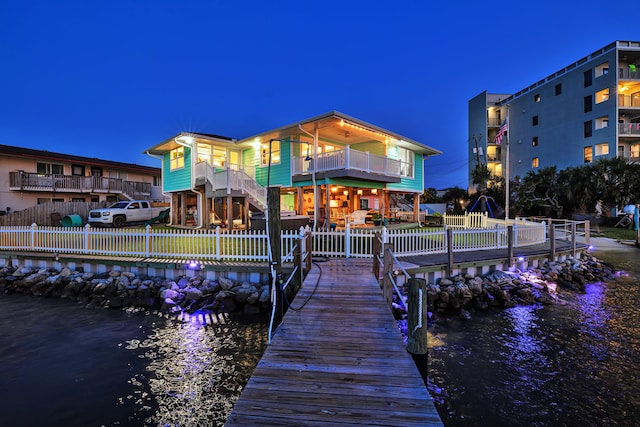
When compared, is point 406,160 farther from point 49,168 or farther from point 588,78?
point 49,168

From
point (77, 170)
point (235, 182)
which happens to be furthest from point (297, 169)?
point (77, 170)

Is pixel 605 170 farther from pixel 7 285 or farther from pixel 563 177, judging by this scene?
pixel 7 285

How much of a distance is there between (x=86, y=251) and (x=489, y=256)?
15.4m

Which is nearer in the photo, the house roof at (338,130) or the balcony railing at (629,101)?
the house roof at (338,130)

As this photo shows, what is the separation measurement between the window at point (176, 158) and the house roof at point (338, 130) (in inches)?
185

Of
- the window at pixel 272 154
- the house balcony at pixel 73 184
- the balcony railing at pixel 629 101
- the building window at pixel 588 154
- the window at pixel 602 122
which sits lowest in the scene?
the house balcony at pixel 73 184

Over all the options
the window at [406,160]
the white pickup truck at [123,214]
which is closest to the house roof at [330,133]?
the window at [406,160]

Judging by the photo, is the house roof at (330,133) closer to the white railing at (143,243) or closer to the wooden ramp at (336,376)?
the white railing at (143,243)

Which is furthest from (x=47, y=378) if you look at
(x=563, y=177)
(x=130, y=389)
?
(x=563, y=177)

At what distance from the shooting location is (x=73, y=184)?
1019 inches

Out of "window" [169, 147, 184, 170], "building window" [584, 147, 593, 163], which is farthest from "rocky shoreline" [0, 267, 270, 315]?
"building window" [584, 147, 593, 163]

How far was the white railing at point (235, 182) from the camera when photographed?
16609 mm

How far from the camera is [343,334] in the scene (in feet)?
17.4

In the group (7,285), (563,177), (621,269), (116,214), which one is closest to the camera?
(7,285)
